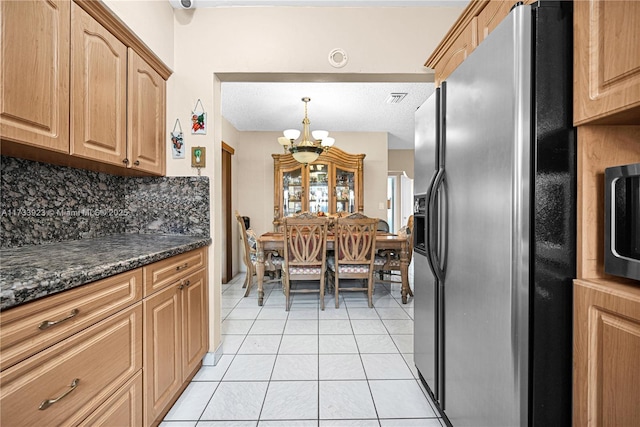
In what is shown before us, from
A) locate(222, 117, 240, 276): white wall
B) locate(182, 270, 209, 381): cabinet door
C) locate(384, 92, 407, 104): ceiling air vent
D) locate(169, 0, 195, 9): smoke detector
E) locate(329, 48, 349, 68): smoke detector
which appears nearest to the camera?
locate(182, 270, 209, 381): cabinet door

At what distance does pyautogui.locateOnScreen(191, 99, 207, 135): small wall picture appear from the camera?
2.03 m

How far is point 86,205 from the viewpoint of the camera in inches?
70.3

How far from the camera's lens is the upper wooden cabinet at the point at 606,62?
765 mm

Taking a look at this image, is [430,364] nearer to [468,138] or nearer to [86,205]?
[468,138]

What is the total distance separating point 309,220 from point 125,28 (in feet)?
6.79

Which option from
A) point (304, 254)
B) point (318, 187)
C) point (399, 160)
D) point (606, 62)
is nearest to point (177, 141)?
point (304, 254)

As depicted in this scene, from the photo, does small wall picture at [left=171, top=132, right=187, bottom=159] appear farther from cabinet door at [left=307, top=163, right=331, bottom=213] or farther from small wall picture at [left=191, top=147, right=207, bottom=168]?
Result: cabinet door at [left=307, top=163, right=331, bottom=213]

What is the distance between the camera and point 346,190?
16.3 feet

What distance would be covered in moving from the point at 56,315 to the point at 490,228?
1370 millimetres

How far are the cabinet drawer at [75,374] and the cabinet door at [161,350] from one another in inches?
2.8

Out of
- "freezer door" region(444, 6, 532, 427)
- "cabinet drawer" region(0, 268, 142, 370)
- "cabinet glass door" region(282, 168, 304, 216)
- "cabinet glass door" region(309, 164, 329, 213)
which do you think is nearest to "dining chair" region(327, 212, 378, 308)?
"cabinet glass door" region(309, 164, 329, 213)

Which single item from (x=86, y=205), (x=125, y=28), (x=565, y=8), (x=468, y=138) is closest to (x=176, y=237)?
(x=86, y=205)

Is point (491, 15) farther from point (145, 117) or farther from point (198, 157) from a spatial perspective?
point (145, 117)

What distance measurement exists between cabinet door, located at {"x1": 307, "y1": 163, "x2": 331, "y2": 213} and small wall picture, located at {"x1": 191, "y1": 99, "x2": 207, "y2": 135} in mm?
2897
